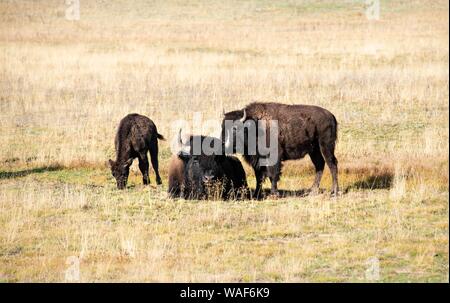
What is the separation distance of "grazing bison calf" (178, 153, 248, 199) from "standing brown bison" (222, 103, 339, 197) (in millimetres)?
320

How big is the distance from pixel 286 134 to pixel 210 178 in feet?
5.18

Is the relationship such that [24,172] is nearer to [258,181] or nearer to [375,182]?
[258,181]

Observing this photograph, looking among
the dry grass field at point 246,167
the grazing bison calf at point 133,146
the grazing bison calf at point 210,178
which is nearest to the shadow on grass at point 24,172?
the dry grass field at point 246,167

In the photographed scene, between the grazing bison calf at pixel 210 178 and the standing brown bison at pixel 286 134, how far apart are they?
32 centimetres

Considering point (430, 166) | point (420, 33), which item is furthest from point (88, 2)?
point (430, 166)

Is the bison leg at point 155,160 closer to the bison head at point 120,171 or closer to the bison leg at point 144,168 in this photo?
the bison leg at point 144,168

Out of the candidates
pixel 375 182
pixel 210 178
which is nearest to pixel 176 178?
pixel 210 178

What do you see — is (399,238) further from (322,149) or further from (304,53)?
(304,53)

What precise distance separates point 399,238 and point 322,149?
3.63 metres

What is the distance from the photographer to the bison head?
15586mm

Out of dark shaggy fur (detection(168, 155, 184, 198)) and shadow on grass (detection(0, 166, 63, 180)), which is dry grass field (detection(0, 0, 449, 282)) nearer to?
shadow on grass (detection(0, 166, 63, 180))

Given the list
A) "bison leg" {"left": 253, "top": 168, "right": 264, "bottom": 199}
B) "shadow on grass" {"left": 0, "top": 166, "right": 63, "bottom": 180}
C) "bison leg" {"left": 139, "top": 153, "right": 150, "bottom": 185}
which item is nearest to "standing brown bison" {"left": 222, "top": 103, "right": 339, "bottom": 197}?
"bison leg" {"left": 253, "top": 168, "right": 264, "bottom": 199}

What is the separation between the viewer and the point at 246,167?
682 inches

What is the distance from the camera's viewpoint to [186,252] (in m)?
10.9
